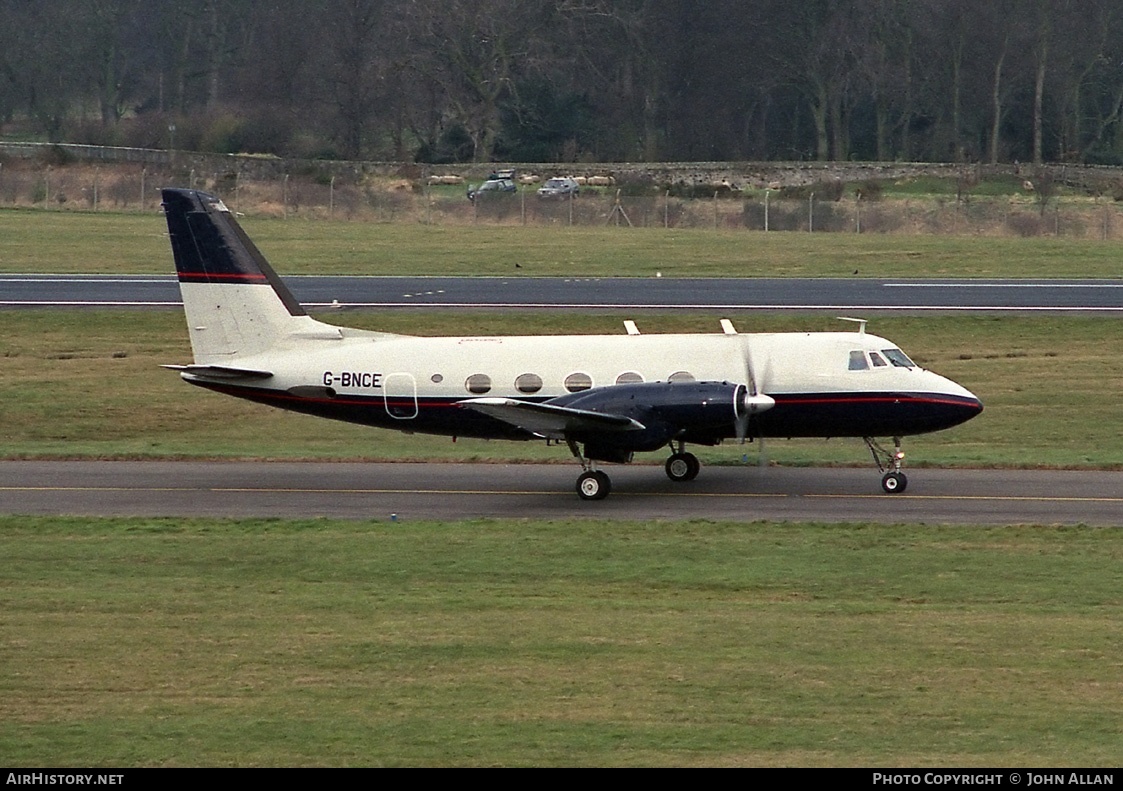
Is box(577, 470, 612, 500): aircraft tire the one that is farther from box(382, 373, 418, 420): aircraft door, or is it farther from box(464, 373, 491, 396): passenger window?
box(382, 373, 418, 420): aircraft door

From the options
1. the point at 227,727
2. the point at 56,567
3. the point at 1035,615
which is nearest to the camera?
the point at 227,727

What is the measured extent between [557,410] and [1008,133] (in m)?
96.8

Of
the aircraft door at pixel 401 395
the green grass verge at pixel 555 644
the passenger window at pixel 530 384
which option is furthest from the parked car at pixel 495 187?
the green grass verge at pixel 555 644

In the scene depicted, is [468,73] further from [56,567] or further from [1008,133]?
[56,567]

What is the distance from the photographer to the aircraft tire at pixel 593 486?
2780cm

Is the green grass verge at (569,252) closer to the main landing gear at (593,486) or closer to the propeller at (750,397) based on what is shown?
the propeller at (750,397)

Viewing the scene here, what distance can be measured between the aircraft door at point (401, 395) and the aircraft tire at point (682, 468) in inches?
200

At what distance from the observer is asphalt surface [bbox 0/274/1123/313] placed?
50500mm

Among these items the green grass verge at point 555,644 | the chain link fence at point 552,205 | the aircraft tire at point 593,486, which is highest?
the chain link fence at point 552,205

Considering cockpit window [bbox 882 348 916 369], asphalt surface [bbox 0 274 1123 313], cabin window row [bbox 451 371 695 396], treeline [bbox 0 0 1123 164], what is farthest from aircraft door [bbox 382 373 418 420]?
treeline [bbox 0 0 1123 164]

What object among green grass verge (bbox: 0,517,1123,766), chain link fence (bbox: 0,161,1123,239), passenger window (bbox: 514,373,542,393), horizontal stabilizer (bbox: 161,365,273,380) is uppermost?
chain link fence (bbox: 0,161,1123,239)

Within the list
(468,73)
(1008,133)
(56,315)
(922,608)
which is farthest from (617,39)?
(922,608)

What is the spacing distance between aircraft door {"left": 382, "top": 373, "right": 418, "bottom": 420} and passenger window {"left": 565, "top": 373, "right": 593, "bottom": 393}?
2979 mm

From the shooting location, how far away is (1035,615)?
19.6 metres
